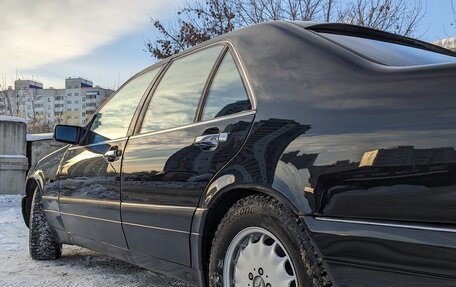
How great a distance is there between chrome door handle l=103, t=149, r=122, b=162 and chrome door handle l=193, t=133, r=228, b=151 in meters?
0.90

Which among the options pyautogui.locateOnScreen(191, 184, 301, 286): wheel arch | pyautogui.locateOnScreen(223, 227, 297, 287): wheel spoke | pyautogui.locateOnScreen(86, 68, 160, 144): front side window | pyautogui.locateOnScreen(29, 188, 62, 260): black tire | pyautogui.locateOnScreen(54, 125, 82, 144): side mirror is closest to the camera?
pyautogui.locateOnScreen(223, 227, 297, 287): wheel spoke

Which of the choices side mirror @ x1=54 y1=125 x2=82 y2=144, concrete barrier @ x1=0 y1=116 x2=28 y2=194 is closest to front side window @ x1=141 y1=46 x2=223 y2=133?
side mirror @ x1=54 y1=125 x2=82 y2=144

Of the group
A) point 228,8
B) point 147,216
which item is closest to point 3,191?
point 228,8

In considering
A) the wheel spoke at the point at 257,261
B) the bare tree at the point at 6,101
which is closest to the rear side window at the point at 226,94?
the wheel spoke at the point at 257,261

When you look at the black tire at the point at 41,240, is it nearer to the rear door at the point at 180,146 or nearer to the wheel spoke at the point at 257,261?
the rear door at the point at 180,146

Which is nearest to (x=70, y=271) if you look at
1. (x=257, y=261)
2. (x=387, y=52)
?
(x=257, y=261)

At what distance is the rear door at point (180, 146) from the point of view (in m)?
2.50

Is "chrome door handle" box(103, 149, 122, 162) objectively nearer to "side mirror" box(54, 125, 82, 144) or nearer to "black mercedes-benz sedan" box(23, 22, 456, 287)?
"black mercedes-benz sedan" box(23, 22, 456, 287)

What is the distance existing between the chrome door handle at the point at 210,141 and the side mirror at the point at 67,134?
6.17 feet

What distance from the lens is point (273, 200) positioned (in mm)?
2137

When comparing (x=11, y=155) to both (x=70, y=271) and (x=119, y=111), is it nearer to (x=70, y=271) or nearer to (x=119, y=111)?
(x=70, y=271)

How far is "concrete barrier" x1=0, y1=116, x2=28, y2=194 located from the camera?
413 inches

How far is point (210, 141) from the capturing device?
2520 mm

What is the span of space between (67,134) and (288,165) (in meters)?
2.65
